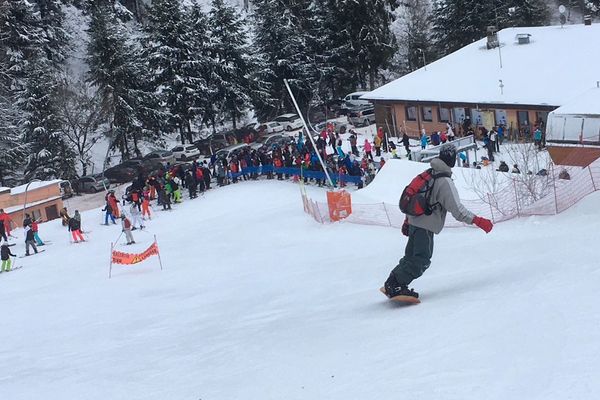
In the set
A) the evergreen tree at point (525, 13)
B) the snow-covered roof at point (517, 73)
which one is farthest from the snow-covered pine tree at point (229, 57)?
the evergreen tree at point (525, 13)

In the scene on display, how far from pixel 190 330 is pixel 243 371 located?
9.24 feet

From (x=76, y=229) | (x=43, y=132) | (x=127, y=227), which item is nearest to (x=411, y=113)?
(x=76, y=229)

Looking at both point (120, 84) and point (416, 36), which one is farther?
point (416, 36)

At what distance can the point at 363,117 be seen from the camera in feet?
153

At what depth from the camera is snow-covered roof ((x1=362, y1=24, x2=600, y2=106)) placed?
31.5m

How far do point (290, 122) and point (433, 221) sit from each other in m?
45.0

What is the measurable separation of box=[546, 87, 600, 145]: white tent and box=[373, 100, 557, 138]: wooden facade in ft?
20.8

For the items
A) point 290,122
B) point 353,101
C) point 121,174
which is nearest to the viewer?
point 121,174

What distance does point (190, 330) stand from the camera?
9.38 m

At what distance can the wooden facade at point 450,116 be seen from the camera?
3212 cm

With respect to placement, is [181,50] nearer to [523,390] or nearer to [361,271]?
[361,271]

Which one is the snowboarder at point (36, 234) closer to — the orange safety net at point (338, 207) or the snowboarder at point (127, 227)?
the snowboarder at point (127, 227)

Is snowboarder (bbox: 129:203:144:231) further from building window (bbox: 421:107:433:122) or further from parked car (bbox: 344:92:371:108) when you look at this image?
parked car (bbox: 344:92:371:108)

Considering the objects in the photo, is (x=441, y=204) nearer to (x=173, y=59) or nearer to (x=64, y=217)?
(x=64, y=217)
